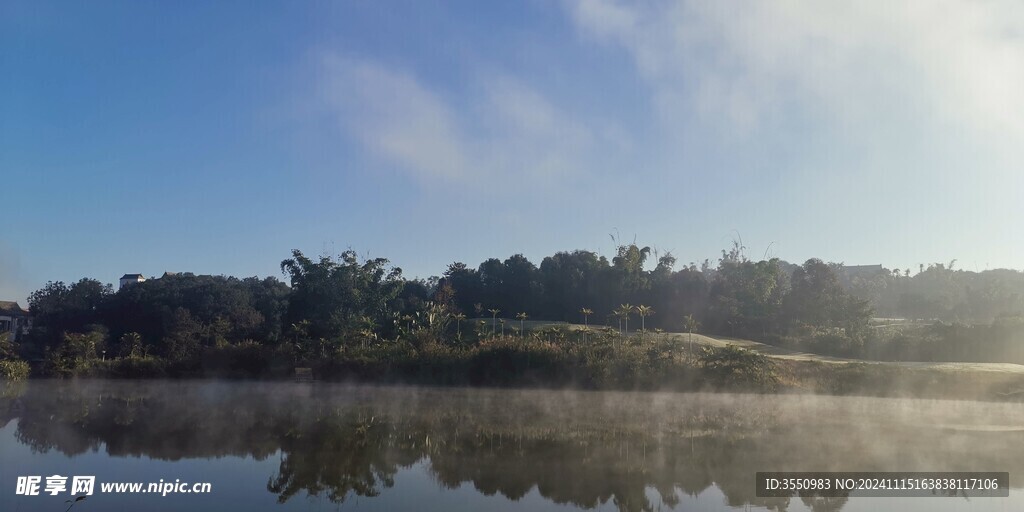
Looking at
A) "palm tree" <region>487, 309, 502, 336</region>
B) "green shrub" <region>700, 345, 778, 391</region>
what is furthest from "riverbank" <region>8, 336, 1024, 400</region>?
"palm tree" <region>487, 309, 502, 336</region>

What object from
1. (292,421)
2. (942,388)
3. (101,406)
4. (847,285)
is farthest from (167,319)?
(847,285)

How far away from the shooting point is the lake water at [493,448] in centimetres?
1081

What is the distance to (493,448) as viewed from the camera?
14.7 m

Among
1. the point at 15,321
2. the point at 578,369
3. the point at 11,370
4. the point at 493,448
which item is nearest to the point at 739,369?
the point at 578,369

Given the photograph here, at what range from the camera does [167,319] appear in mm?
46250

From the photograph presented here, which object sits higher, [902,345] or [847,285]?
[847,285]

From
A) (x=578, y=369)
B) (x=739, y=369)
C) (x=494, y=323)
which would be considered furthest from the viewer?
(x=494, y=323)

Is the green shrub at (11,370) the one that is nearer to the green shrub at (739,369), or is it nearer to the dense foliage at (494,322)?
the dense foliage at (494,322)

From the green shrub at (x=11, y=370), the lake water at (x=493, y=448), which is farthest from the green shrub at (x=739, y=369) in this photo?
the green shrub at (x=11, y=370)

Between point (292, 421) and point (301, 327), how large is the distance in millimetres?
22325

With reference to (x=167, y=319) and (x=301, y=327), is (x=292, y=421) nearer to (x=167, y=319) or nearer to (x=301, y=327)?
(x=301, y=327)

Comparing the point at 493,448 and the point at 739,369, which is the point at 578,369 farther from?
the point at 493,448

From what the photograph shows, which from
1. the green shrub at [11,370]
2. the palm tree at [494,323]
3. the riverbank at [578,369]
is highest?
the palm tree at [494,323]

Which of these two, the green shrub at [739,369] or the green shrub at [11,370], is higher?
the green shrub at [739,369]
